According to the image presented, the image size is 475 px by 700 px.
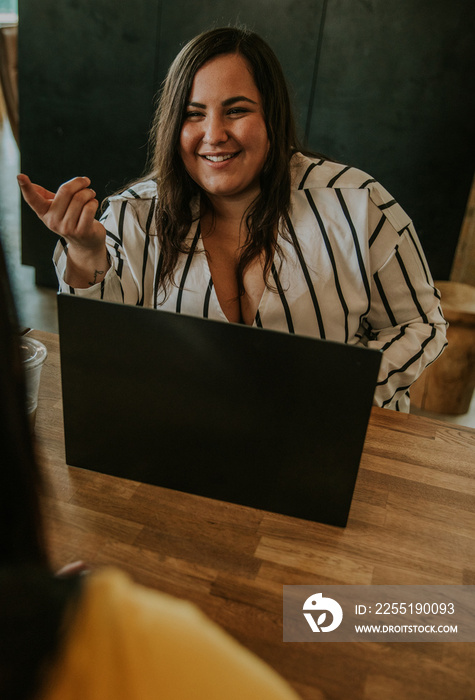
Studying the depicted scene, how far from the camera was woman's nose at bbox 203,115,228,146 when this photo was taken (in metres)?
1.43

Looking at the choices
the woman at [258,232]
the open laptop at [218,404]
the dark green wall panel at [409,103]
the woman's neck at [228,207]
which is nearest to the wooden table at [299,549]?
the open laptop at [218,404]

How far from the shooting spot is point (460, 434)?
1.15m

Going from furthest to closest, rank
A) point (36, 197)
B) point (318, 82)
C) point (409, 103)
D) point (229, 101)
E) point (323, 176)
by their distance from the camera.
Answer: point (318, 82), point (409, 103), point (323, 176), point (229, 101), point (36, 197)

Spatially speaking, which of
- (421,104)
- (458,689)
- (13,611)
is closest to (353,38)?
(421,104)

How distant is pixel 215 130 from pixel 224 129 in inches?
0.9

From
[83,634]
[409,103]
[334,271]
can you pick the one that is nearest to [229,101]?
Result: [334,271]

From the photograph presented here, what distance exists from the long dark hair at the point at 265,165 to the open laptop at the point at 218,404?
66cm

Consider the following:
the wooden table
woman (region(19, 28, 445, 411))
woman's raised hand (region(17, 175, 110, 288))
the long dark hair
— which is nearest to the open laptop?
the wooden table

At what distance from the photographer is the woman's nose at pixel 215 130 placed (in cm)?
143

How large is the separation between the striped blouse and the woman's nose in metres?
0.20

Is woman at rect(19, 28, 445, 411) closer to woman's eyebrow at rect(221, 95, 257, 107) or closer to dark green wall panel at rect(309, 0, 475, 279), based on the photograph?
woman's eyebrow at rect(221, 95, 257, 107)

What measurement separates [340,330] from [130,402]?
0.75 m

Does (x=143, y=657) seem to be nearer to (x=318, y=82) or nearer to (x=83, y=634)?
(x=83, y=634)

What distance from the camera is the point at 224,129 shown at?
4.72 feet
